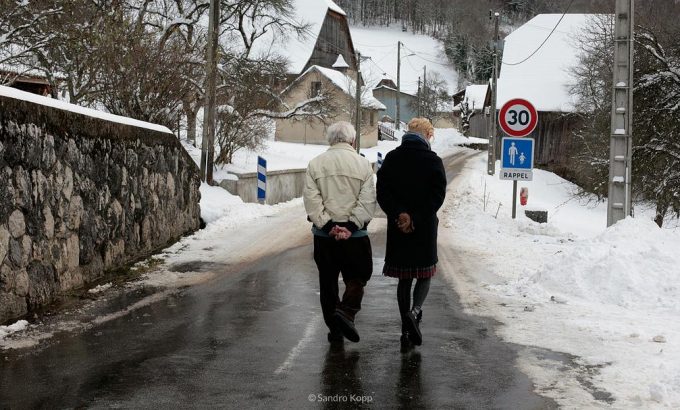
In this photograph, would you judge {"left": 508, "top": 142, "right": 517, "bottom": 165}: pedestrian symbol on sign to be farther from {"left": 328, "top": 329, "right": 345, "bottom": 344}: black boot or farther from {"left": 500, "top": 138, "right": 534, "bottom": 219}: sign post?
{"left": 328, "top": 329, "right": 345, "bottom": 344}: black boot

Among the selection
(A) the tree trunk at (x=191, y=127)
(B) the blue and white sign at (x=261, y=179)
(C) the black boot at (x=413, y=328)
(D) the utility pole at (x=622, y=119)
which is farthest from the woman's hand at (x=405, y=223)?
(A) the tree trunk at (x=191, y=127)

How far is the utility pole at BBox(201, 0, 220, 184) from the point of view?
20625 millimetres

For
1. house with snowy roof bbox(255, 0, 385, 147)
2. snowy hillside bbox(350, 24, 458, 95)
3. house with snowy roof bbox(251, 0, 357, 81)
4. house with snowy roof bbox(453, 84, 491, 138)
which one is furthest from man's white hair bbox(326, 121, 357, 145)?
snowy hillside bbox(350, 24, 458, 95)

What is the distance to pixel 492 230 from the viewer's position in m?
16.9

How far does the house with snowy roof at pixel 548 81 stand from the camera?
5091 centimetres

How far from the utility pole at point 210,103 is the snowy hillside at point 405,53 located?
91.2m

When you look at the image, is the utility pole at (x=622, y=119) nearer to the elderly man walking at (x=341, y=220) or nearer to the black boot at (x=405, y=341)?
the black boot at (x=405, y=341)

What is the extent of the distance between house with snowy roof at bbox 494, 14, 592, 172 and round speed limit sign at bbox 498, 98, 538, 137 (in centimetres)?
3337

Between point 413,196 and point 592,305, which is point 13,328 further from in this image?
point 592,305

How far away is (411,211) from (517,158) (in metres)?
9.62

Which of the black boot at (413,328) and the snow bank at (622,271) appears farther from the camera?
the snow bank at (622,271)

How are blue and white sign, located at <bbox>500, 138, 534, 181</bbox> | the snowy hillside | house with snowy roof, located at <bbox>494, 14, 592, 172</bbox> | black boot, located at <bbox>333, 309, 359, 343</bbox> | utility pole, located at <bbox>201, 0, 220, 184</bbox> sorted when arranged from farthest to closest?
the snowy hillside, house with snowy roof, located at <bbox>494, 14, 592, 172</bbox>, utility pole, located at <bbox>201, 0, 220, 184</bbox>, blue and white sign, located at <bbox>500, 138, 534, 181</bbox>, black boot, located at <bbox>333, 309, 359, 343</bbox>

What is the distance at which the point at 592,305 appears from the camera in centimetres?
854

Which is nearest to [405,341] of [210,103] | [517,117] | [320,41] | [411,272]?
[411,272]
